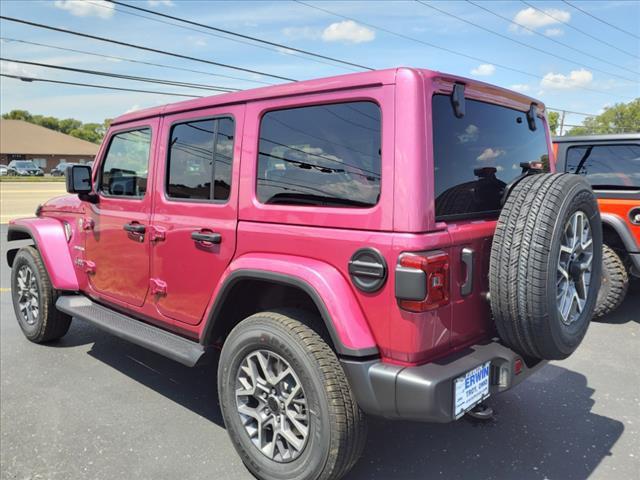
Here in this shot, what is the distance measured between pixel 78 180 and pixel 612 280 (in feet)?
16.4

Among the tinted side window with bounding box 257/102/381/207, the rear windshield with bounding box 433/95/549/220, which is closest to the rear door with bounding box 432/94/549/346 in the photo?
the rear windshield with bounding box 433/95/549/220

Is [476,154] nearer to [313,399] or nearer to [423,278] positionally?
[423,278]

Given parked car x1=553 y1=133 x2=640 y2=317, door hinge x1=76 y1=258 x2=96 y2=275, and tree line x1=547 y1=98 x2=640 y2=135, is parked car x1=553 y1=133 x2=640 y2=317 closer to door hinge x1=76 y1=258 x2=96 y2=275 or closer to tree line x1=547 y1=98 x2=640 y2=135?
door hinge x1=76 y1=258 x2=96 y2=275

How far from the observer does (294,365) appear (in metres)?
2.39

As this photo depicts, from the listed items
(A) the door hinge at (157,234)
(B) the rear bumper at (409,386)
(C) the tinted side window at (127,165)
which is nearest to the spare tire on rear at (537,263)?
(B) the rear bumper at (409,386)

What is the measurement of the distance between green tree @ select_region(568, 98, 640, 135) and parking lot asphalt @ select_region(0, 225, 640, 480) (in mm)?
72827

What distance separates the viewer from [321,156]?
8.15 feet

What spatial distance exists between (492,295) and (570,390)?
1.92 meters

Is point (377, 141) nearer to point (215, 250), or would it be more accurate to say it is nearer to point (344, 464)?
point (215, 250)

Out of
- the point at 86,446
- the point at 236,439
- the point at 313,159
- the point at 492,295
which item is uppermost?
the point at 313,159

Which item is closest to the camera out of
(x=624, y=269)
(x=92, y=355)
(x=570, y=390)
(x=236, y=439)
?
(x=236, y=439)

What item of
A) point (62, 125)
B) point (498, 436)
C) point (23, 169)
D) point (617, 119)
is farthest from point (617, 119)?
point (62, 125)

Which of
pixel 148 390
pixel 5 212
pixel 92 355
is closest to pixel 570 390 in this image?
pixel 148 390

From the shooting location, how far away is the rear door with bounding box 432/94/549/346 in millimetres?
2314
